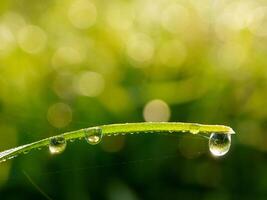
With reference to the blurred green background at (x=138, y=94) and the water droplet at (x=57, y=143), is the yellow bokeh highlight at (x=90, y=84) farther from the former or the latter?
the water droplet at (x=57, y=143)

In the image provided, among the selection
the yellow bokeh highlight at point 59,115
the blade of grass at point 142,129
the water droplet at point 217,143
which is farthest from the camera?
the yellow bokeh highlight at point 59,115

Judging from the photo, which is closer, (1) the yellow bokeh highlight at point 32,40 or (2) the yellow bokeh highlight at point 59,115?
(2) the yellow bokeh highlight at point 59,115

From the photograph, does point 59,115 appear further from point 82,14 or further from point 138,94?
point 82,14

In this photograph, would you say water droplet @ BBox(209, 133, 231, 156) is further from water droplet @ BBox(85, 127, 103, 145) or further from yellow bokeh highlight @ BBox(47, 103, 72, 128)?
yellow bokeh highlight @ BBox(47, 103, 72, 128)

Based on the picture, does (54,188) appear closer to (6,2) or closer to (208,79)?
(208,79)

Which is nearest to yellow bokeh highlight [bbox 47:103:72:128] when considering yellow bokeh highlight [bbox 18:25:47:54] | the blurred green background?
the blurred green background

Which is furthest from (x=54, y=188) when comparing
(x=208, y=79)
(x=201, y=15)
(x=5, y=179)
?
(x=201, y=15)

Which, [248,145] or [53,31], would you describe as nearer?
[248,145]

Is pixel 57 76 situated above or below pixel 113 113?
above

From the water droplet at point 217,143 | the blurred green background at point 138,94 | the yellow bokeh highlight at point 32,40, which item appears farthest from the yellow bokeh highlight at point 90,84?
the water droplet at point 217,143
